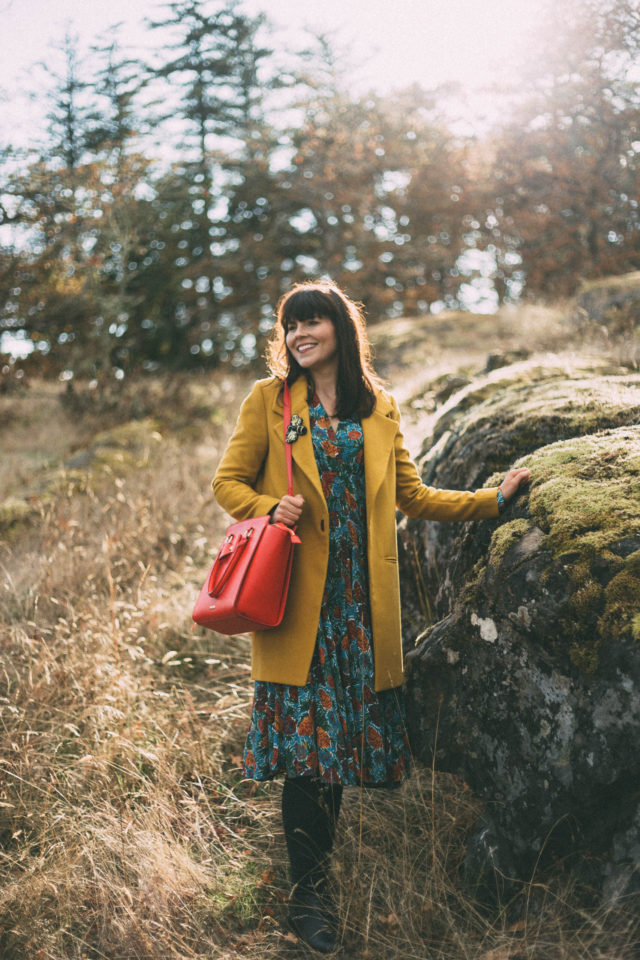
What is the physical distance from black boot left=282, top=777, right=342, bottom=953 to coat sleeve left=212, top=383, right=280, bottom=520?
3.52 ft

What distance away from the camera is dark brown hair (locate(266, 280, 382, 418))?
280cm

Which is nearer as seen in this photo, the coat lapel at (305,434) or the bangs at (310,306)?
the coat lapel at (305,434)

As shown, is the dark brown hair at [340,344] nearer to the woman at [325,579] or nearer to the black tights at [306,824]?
the woman at [325,579]

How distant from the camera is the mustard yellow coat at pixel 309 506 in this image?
A: 2502 millimetres

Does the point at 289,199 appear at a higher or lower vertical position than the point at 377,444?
higher

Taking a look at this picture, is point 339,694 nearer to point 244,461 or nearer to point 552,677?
point 552,677

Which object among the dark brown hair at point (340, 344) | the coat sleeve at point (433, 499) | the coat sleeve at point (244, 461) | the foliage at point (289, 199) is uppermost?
the foliage at point (289, 199)

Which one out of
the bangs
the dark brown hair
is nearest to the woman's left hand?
the dark brown hair

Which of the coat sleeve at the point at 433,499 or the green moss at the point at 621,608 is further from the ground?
the coat sleeve at the point at 433,499

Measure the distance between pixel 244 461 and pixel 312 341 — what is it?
57 cm

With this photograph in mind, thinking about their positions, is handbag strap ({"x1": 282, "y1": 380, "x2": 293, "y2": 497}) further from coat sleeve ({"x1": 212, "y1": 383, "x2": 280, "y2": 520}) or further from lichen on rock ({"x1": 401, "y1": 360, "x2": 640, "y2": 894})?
lichen on rock ({"x1": 401, "y1": 360, "x2": 640, "y2": 894})

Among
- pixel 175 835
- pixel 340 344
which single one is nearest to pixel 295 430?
pixel 340 344

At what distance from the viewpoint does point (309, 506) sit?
2561 mm

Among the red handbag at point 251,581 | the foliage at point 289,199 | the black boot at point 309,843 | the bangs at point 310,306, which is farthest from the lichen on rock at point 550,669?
the foliage at point 289,199
